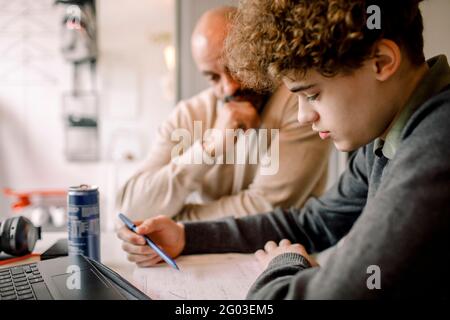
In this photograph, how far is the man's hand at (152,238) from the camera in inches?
26.4

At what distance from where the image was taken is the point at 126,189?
100cm

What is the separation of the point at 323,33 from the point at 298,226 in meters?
0.44

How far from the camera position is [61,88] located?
1532 millimetres

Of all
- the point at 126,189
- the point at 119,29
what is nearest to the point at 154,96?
the point at 119,29

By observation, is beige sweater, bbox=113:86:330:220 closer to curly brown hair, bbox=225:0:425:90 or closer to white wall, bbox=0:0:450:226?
white wall, bbox=0:0:450:226

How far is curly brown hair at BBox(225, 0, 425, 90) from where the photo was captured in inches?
16.9

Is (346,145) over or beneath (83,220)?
over

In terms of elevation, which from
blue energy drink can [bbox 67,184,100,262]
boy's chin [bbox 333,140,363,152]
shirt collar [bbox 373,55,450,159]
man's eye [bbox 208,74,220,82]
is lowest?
blue energy drink can [bbox 67,184,100,262]

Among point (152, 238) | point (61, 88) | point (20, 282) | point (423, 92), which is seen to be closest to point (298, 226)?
point (152, 238)

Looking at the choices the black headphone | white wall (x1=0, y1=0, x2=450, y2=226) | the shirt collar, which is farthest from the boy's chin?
the black headphone

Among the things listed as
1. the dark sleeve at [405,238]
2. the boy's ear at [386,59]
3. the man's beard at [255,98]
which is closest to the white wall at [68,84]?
the boy's ear at [386,59]

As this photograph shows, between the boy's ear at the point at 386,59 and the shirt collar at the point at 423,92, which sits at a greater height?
the boy's ear at the point at 386,59

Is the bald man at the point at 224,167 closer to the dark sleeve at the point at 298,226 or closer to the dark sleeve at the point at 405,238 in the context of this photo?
the dark sleeve at the point at 298,226

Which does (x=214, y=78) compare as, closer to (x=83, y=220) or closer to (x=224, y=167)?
(x=224, y=167)
